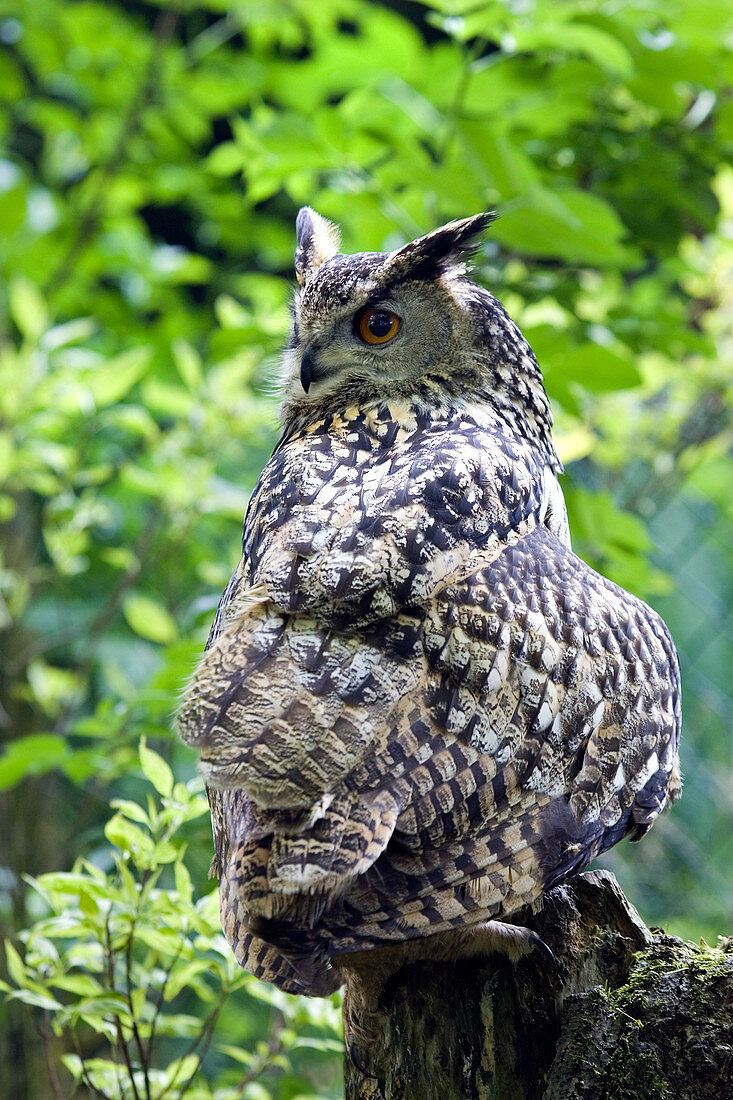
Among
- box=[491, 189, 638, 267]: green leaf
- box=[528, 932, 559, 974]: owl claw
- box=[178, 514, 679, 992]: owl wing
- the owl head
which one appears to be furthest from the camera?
box=[491, 189, 638, 267]: green leaf

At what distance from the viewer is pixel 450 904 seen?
1.22m

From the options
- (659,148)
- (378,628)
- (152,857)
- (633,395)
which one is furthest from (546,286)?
(152,857)

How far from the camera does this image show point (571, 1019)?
1310 millimetres

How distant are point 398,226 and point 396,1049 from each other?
1750 mm

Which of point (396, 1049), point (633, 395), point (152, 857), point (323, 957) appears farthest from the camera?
point (633, 395)

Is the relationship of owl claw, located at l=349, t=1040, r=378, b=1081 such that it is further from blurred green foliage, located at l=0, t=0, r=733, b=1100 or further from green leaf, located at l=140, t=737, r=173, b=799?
green leaf, located at l=140, t=737, r=173, b=799

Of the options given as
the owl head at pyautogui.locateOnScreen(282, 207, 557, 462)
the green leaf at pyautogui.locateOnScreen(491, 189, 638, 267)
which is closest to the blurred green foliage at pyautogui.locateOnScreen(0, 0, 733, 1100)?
the green leaf at pyautogui.locateOnScreen(491, 189, 638, 267)

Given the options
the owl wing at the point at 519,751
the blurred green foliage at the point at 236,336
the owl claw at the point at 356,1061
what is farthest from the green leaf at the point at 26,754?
the owl wing at the point at 519,751

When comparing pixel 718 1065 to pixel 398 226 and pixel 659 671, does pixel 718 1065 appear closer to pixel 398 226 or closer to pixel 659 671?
pixel 659 671

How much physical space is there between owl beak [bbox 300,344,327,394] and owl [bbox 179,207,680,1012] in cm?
12

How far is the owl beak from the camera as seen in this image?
5.78 feet

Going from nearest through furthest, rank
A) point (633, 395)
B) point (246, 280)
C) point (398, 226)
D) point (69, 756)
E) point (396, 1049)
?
point (396, 1049) → point (69, 756) → point (398, 226) → point (633, 395) → point (246, 280)

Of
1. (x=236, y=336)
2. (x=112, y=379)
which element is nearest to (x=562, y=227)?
(x=236, y=336)

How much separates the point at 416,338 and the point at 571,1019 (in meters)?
1.13
